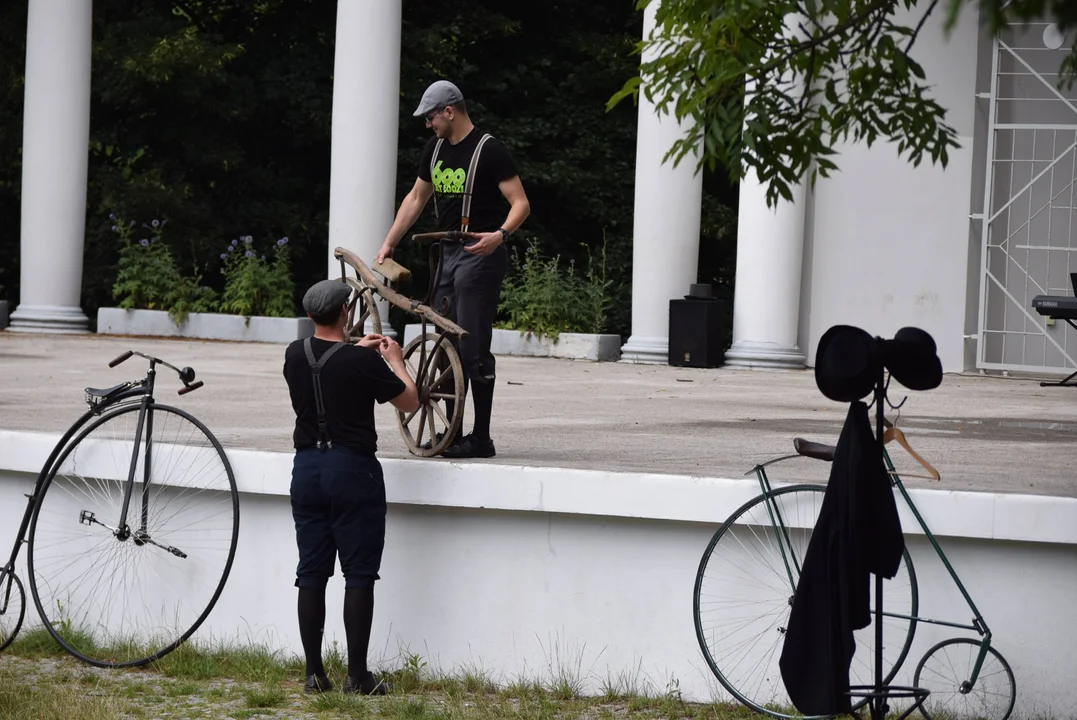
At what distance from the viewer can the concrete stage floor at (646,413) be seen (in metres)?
7.52

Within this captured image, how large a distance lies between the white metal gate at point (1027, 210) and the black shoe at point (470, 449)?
33.7 ft

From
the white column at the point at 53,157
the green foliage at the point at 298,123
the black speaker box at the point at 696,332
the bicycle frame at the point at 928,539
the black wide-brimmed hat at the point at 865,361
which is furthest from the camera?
the green foliage at the point at 298,123

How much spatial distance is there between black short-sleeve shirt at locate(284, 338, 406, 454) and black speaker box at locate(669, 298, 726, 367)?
9347 mm

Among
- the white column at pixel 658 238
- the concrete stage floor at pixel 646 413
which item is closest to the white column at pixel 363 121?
the concrete stage floor at pixel 646 413

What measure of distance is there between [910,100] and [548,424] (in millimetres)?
4171

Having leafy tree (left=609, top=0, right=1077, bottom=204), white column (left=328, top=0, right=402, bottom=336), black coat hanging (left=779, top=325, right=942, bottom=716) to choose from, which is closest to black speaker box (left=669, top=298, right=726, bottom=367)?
white column (left=328, top=0, right=402, bottom=336)

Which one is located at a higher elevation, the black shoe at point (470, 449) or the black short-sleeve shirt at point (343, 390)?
the black short-sleeve shirt at point (343, 390)

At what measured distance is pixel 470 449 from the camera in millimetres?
7164

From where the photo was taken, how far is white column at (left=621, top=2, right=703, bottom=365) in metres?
15.9

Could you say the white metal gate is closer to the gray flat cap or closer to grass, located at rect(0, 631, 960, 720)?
the gray flat cap

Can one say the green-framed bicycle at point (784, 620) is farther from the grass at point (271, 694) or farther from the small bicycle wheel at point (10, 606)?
the small bicycle wheel at point (10, 606)

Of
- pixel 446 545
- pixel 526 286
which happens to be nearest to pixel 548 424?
pixel 446 545

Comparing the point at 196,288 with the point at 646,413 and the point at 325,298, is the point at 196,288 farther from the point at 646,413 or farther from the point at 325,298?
the point at 325,298

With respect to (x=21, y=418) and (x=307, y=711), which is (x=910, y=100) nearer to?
(x=307, y=711)
